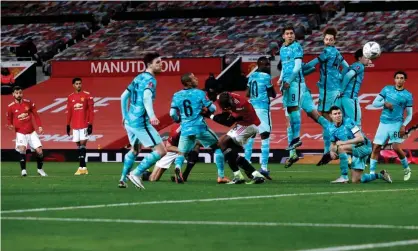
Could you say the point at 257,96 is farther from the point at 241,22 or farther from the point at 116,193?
the point at 241,22

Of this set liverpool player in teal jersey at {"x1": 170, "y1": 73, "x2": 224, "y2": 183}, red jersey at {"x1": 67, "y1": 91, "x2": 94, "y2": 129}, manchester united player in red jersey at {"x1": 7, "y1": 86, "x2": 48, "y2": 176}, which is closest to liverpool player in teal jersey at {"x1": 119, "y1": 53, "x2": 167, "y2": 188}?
liverpool player in teal jersey at {"x1": 170, "y1": 73, "x2": 224, "y2": 183}

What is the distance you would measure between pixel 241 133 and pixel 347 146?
5.88 ft

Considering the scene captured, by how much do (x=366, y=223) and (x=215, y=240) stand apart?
196 cm

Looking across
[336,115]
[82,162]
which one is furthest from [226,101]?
[82,162]

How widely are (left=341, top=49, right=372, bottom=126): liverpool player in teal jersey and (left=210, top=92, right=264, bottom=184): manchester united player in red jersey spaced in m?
2.33

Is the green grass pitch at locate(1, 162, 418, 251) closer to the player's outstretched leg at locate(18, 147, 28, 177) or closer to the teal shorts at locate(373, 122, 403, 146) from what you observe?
the teal shorts at locate(373, 122, 403, 146)

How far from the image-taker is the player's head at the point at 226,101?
17.4 meters

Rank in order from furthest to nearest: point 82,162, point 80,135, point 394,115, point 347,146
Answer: point 80,135 → point 82,162 → point 394,115 → point 347,146

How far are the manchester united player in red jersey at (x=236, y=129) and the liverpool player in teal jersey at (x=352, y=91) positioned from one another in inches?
91.8

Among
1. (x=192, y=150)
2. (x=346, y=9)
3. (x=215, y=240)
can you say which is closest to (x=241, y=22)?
(x=346, y=9)

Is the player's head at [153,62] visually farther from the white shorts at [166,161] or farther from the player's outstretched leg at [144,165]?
the white shorts at [166,161]

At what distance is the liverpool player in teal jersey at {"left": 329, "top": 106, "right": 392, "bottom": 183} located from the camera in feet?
58.3

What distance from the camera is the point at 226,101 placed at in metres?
17.5

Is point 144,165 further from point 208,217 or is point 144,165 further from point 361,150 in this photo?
point 208,217
